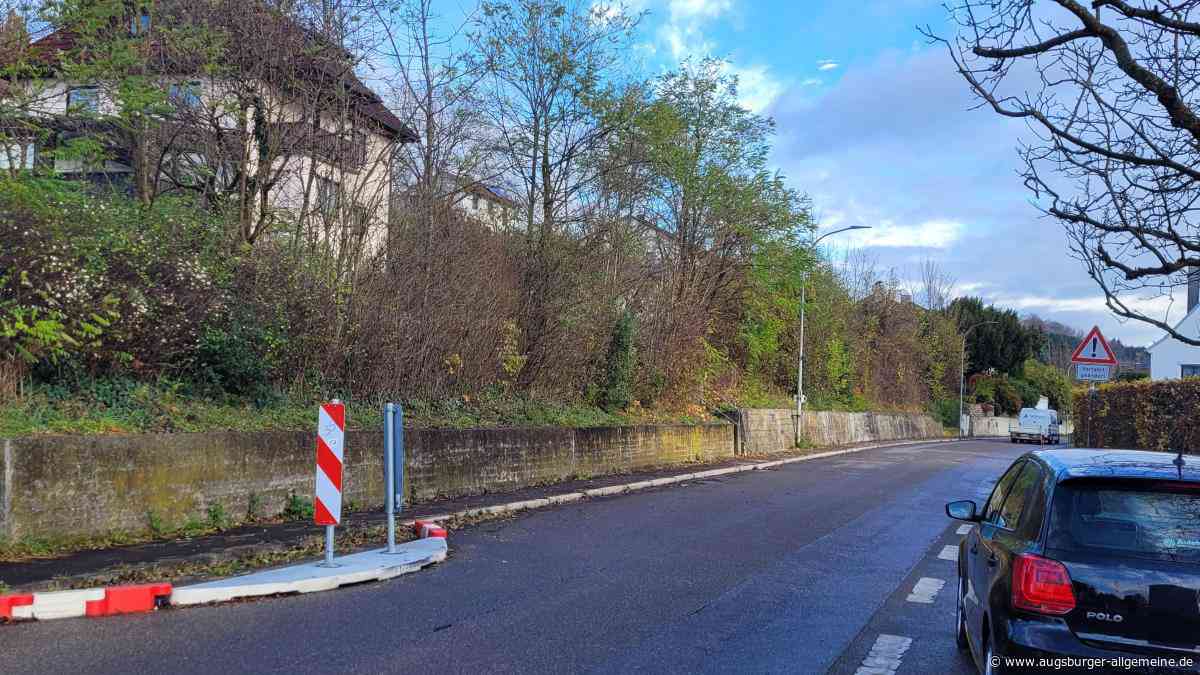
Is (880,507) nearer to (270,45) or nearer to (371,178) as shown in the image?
(371,178)

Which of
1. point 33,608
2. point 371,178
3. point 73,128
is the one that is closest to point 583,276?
point 371,178

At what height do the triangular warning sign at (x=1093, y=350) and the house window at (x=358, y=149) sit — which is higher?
the house window at (x=358, y=149)

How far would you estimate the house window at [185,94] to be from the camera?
1455 centimetres

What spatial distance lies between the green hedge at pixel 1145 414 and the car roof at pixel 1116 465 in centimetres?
1273

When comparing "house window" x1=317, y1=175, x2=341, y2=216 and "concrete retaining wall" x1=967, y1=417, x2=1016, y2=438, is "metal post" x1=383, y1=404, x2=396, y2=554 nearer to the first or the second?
"house window" x1=317, y1=175, x2=341, y2=216

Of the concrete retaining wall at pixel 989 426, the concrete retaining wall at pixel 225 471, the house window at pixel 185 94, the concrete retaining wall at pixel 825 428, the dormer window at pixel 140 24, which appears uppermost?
the dormer window at pixel 140 24

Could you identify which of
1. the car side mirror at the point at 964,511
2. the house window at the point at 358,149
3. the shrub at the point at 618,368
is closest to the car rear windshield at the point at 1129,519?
the car side mirror at the point at 964,511

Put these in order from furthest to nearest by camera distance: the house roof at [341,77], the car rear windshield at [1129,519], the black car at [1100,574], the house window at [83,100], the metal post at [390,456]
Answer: the house roof at [341,77] → the house window at [83,100] → the metal post at [390,456] → the car rear windshield at [1129,519] → the black car at [1100,574]

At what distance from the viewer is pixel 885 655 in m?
6.44

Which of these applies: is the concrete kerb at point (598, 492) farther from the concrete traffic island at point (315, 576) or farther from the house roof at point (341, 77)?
the house roof at point (341, 77)

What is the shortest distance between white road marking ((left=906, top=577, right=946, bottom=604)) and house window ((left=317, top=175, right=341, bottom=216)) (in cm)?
1107

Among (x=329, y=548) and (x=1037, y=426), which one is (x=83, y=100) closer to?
(x=329, y=548)

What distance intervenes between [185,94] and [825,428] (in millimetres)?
32488

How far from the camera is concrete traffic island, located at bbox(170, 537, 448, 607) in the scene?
7.79 meters
